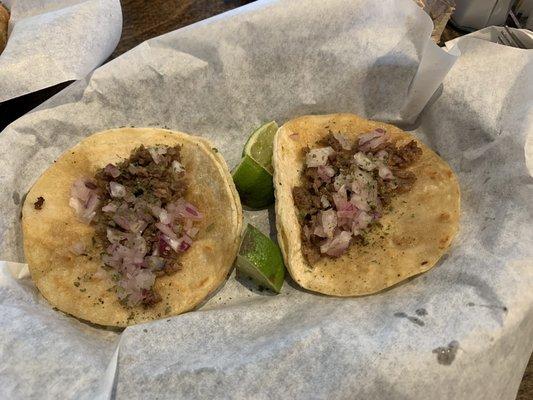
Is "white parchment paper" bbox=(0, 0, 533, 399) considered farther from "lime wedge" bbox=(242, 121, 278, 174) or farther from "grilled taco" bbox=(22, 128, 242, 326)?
"lime wedge" bbox=(242, 121, 278, 174)

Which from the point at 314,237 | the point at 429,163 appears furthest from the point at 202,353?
the point at 429,163

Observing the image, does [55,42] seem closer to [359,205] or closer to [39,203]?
[39,203]

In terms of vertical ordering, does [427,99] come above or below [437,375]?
above

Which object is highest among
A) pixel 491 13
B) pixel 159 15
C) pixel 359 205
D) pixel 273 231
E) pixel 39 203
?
pixel 491 13

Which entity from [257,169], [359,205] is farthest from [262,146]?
[359,205]

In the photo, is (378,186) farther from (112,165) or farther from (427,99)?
(112,165)

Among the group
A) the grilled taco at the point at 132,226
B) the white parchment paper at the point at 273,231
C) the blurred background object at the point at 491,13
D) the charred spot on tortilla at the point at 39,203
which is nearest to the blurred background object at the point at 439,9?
the blurred background object at the point at 491,13
